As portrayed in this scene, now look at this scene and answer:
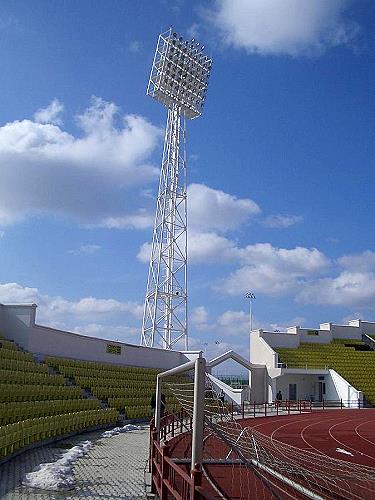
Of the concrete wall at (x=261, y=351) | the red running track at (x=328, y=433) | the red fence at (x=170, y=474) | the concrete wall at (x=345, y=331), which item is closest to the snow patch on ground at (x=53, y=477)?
the red fence at (x=170, y=474)

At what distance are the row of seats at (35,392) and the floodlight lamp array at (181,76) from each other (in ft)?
98.1

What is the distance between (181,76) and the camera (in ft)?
157

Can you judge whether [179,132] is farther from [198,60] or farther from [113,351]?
[113,351]

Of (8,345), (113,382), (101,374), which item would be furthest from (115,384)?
(8,345)

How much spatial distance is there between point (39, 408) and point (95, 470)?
654cm

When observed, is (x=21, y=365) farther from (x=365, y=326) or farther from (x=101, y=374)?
(x=365, y=326)

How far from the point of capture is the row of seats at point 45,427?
14.0m

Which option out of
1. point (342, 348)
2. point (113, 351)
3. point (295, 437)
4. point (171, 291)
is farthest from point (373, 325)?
point (295, 437)

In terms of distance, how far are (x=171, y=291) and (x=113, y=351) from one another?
9.93 meters

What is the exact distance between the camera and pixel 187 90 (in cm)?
4831

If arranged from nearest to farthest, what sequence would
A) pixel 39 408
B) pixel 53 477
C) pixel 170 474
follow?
pixel 170 474 → pixel 53 477 → pixel 39 408

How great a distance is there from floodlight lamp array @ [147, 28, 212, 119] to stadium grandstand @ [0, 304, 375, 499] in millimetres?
21766

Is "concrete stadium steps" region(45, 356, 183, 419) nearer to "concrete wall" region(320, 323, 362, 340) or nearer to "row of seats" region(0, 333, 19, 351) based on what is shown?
"row of seats" region(0, 333, 19, 351)

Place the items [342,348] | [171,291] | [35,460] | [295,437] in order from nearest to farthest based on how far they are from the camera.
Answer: [35,460], [295,437], [171,291], [342,348]
